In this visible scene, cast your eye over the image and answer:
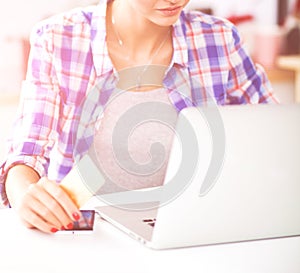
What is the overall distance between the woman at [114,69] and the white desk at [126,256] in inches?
10.0

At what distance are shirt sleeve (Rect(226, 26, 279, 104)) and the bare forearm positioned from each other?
2.02 feet

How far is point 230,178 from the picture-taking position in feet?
3.36

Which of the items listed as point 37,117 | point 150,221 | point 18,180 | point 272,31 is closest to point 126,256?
point 150,221

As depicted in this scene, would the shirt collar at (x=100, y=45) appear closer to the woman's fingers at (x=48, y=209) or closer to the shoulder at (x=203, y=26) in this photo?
the shoulder at (x=203, y=26)

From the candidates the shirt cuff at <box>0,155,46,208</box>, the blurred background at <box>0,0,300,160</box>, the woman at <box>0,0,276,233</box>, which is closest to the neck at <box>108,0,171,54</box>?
the woman at <box>0,0,276,233</box>

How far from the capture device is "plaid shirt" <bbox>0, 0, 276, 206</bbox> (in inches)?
57.3

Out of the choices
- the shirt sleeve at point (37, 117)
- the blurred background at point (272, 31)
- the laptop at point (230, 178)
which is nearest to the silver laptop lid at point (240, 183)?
the laptop at point (230, 178)

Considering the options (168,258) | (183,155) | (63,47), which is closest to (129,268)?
(168,258)

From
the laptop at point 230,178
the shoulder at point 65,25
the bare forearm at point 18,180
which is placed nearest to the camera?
the laptop at point 230,178

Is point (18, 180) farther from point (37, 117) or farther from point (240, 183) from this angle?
point (240, 183)

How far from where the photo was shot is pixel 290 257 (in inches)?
42.3

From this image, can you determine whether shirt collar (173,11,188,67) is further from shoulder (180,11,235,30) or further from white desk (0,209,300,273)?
white desk (0,209,300,273)

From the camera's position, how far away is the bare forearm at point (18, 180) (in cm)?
126

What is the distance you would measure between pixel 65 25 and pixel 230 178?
75cm
